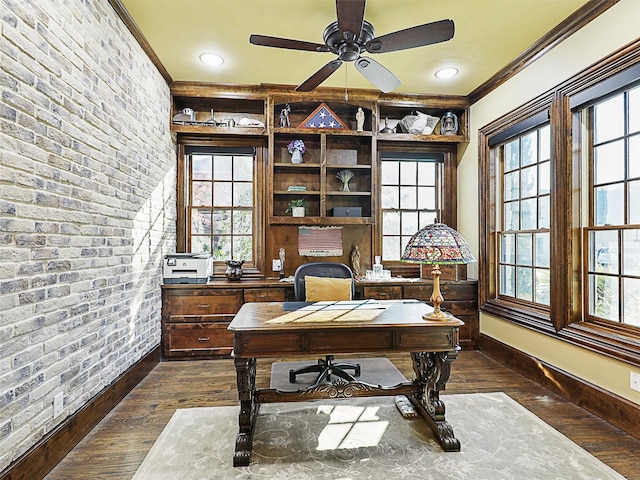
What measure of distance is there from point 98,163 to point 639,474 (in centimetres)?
366

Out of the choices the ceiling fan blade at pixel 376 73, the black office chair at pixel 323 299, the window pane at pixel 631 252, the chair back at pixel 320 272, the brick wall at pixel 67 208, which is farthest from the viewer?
the chair back at pixel 320 272

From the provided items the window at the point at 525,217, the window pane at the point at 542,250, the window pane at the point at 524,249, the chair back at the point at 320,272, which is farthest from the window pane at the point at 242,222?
the window pane at the point at 542,250

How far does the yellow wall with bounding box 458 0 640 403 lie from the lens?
96.1 inches

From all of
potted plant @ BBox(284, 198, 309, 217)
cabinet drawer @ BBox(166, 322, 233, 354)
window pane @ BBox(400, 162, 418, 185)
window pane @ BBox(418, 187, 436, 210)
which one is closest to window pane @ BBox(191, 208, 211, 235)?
potted plant @ BBox(284, 198, 309, 217)

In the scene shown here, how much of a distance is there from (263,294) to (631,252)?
122 inches

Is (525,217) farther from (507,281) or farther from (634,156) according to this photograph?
(634,156)

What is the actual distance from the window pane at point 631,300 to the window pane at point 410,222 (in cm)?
235

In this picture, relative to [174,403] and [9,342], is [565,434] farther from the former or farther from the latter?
[9,342]

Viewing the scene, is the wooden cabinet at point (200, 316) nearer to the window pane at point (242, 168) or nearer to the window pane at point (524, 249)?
the window pane at point (242, 168)

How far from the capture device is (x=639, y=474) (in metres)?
1.92

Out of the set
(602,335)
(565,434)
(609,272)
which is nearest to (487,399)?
(565,434)

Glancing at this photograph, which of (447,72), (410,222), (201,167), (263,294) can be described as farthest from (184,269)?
(447,72)

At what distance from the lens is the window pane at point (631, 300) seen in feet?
8.11

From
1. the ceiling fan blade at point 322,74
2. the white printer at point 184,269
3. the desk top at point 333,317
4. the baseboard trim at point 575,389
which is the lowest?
the baseboard trim at point 575,389
